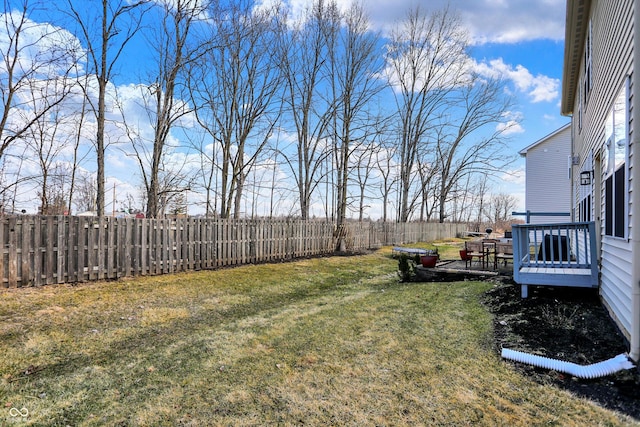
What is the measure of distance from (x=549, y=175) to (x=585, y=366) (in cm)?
1863

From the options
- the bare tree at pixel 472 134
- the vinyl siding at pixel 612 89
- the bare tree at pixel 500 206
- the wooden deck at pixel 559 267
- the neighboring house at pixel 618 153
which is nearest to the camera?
the neighboring house at pixel 618 153

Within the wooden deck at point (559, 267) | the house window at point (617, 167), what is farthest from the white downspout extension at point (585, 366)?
the wooden deck at point (559, 267)

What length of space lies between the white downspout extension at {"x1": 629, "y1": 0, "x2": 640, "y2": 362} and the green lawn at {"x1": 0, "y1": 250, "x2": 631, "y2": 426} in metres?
0.92

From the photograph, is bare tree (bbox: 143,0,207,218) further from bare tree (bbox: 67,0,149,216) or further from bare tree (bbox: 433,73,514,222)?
bare tree (bbox: 433,73,514,222)

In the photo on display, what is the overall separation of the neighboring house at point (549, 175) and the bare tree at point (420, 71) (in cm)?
808

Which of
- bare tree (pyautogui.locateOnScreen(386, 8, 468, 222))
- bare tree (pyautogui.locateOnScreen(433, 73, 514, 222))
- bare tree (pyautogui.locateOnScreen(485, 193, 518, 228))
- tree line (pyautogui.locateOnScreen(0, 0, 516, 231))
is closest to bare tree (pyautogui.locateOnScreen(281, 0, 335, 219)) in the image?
tree line (pyautogui.locateOnScreen(0, 0, 516, 231))

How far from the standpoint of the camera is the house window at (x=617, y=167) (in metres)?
3.59

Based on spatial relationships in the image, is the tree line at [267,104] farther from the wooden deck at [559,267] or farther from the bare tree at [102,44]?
the wooden deck at [559,267]

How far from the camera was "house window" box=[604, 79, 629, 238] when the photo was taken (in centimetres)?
359

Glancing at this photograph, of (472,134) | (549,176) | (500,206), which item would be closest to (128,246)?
(549,176)

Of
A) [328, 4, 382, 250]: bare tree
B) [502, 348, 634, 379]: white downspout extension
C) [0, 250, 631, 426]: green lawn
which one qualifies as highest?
[328, 4, 382, 250]: bare tree

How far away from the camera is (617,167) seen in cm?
396

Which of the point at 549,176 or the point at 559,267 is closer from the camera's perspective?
the point at 559,267

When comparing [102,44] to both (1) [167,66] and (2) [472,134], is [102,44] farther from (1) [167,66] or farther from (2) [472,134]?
(2) [472,134]
